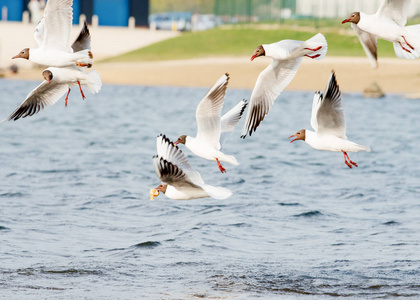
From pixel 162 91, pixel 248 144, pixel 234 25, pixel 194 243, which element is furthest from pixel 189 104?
pixel 194 243

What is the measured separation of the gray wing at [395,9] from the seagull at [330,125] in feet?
3.18

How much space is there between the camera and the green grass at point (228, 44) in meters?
51.0

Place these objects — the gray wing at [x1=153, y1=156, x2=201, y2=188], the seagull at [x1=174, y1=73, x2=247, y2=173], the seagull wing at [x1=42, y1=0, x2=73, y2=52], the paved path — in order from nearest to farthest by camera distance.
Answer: the gray wing at [x1=153, y1=156, x2=201, y2=188] < the seagull at [x1=174, y1=73, x2=247, y2=173] < the seagull wing at [x1=42, y1=0, x2=73, y2=52] < the paved path

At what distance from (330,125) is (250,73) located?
119 ft

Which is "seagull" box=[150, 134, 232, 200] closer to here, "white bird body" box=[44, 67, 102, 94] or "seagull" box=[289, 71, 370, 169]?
"seagull" box=[289, 71, 370, 169]

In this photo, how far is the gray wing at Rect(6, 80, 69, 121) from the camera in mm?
11681

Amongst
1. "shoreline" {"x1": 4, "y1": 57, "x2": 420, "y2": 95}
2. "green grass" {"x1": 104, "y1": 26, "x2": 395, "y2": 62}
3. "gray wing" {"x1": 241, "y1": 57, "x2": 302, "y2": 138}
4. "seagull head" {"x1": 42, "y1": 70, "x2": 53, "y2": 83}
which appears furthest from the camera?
"green grass" {"x1": 104, "y1": 26, "x2": 395, "y2": 62}

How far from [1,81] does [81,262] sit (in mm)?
38623

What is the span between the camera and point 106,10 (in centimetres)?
6575

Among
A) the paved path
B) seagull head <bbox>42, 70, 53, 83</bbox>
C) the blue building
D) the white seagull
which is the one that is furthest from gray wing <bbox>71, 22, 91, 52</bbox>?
the blue building

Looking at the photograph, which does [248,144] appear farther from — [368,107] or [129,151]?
[368,107]

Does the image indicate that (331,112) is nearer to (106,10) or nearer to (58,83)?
(58,83)

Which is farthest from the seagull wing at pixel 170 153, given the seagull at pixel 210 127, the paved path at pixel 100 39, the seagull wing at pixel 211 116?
the paved path at pixel 100 39

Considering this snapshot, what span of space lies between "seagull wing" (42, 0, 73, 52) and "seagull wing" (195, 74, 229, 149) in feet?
6.46
